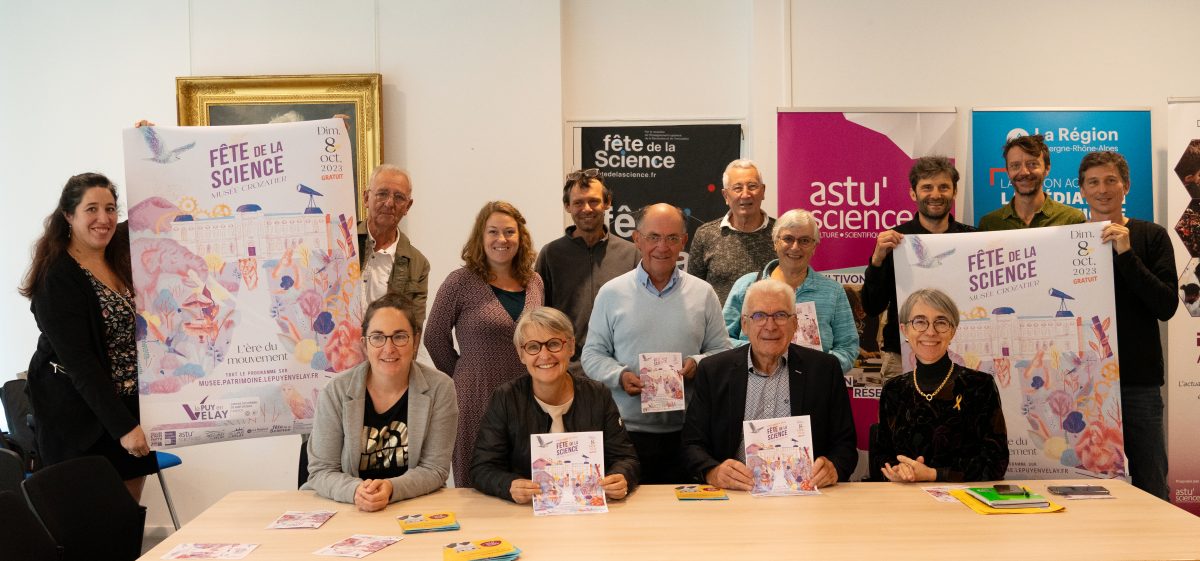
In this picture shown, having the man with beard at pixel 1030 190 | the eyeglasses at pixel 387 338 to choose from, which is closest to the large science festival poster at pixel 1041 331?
the man with beard at pixel 1030 190

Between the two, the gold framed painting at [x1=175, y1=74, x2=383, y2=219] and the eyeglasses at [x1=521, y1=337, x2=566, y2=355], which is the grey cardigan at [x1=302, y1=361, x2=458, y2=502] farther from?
the gold framed painting at [x1=175, y1=74, x2=383, y2=219]

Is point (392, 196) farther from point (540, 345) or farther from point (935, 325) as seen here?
point (935, 325)

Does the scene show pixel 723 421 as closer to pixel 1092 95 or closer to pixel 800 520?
pixel 800 520

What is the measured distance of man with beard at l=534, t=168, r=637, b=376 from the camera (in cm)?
411

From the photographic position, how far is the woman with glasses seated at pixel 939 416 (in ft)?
10.2

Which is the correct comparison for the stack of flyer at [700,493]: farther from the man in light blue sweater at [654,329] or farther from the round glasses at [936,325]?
the round glasses at [936,325]

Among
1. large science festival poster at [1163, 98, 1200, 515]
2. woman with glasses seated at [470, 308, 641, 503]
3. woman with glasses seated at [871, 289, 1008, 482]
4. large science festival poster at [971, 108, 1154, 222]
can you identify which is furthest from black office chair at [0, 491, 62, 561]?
large science festival poster at [1163, 98, 1200, 515]

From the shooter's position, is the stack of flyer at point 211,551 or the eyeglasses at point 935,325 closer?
the stack of flyer at point 211,551

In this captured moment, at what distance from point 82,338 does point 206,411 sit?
0.53m

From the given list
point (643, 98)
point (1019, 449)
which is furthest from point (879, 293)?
point (643, 98)

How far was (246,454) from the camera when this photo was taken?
18.3 feet

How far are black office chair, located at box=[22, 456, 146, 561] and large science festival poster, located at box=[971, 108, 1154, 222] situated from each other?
4.67 m

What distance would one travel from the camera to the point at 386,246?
3994 millimetres

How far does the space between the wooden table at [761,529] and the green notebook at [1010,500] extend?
0.07m
